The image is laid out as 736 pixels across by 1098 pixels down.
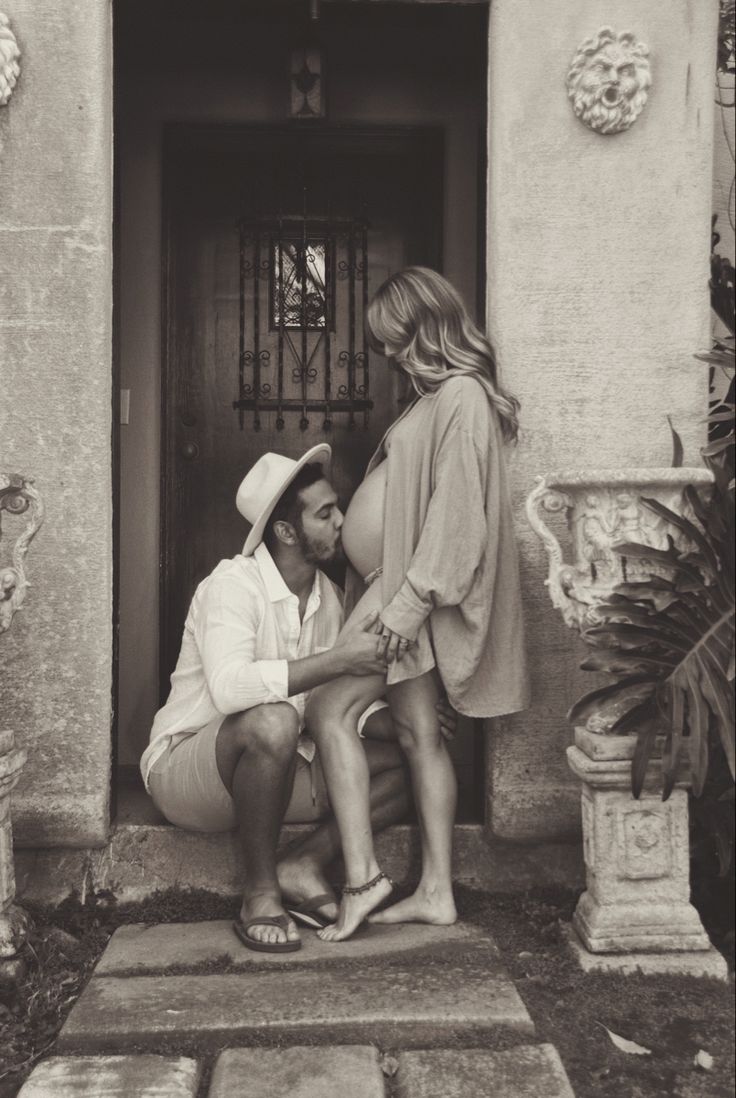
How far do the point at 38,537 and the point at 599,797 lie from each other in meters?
1.92

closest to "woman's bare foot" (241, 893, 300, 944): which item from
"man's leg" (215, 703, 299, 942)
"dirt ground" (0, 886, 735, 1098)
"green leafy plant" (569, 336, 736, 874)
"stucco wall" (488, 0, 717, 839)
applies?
"man's leg" (215, 703, 299, 942)

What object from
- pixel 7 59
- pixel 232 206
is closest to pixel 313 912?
pixel 7 59

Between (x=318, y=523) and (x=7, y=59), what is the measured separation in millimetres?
1752

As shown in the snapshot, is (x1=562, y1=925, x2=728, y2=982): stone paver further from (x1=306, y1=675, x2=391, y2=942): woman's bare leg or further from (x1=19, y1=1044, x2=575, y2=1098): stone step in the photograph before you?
(x1=306, y1=675, x2=391, y2=942): woman's bare leg

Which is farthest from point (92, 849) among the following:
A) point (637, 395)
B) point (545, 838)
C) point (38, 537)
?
point (637, 395)

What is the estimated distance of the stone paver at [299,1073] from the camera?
2.37m

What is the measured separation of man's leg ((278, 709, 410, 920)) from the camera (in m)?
3.29

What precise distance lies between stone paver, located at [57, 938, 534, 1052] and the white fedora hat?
4.25 feet

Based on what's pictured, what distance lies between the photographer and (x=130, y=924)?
332 cm

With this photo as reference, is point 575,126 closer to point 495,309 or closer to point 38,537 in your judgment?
point 495,309

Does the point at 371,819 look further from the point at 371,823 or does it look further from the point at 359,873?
the point at 359,873

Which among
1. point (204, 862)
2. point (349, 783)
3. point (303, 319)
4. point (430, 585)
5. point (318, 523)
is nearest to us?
point (430, 585)

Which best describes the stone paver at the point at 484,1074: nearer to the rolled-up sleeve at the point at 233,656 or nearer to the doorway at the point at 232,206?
the rolled-up sleeve at the point at 233,656

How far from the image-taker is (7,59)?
333cm
